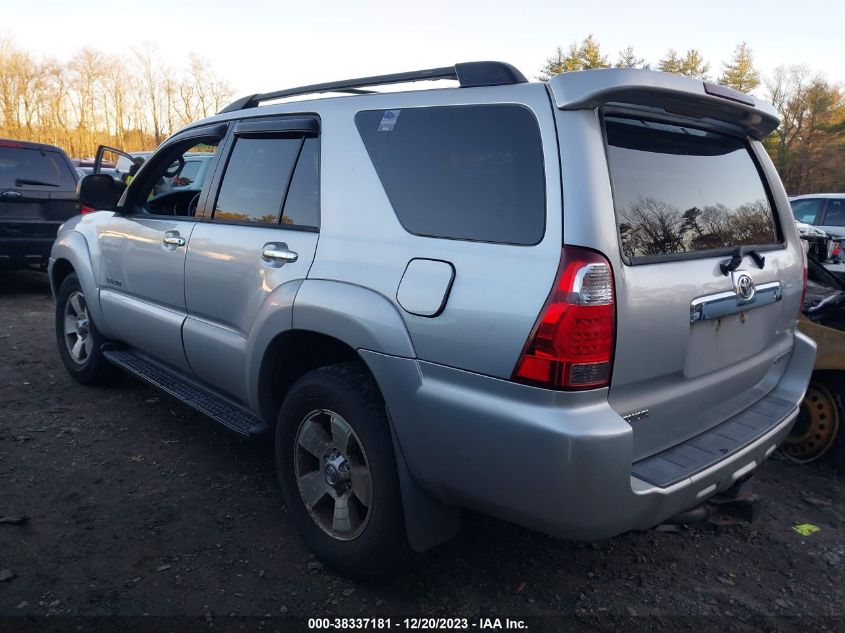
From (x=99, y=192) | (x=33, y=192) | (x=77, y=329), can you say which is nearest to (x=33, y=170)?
(x=33, y=192)

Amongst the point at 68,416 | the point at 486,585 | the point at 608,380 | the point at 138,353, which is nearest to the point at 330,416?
the point at 486,585

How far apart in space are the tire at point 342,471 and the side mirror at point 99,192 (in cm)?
243

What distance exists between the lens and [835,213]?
10.6 metres

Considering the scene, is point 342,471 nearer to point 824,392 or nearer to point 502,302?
point 502,302

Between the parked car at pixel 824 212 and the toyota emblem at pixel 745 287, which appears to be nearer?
the toyota emblem at pixel 745 287

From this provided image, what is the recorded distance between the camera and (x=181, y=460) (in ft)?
12.4

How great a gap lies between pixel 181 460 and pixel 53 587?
1.20 meters

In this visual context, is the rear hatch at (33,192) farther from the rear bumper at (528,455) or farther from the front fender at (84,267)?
the rear bumper at (528,455)

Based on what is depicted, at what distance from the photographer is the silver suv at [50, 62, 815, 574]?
2.01 meters

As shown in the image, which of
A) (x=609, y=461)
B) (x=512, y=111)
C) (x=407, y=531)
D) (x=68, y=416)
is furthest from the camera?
(x=68, y=416)

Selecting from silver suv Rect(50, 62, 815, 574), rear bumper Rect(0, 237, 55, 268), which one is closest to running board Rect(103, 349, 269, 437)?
silver suv Rect(50, 62, 815, 574)

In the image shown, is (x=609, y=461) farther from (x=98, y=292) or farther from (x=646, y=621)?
(x=98, y=292)

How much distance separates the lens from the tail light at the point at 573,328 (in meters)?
1.97

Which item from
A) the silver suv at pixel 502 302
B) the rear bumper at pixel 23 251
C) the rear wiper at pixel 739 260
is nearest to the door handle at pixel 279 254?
the silver suv at pixel 502 302
